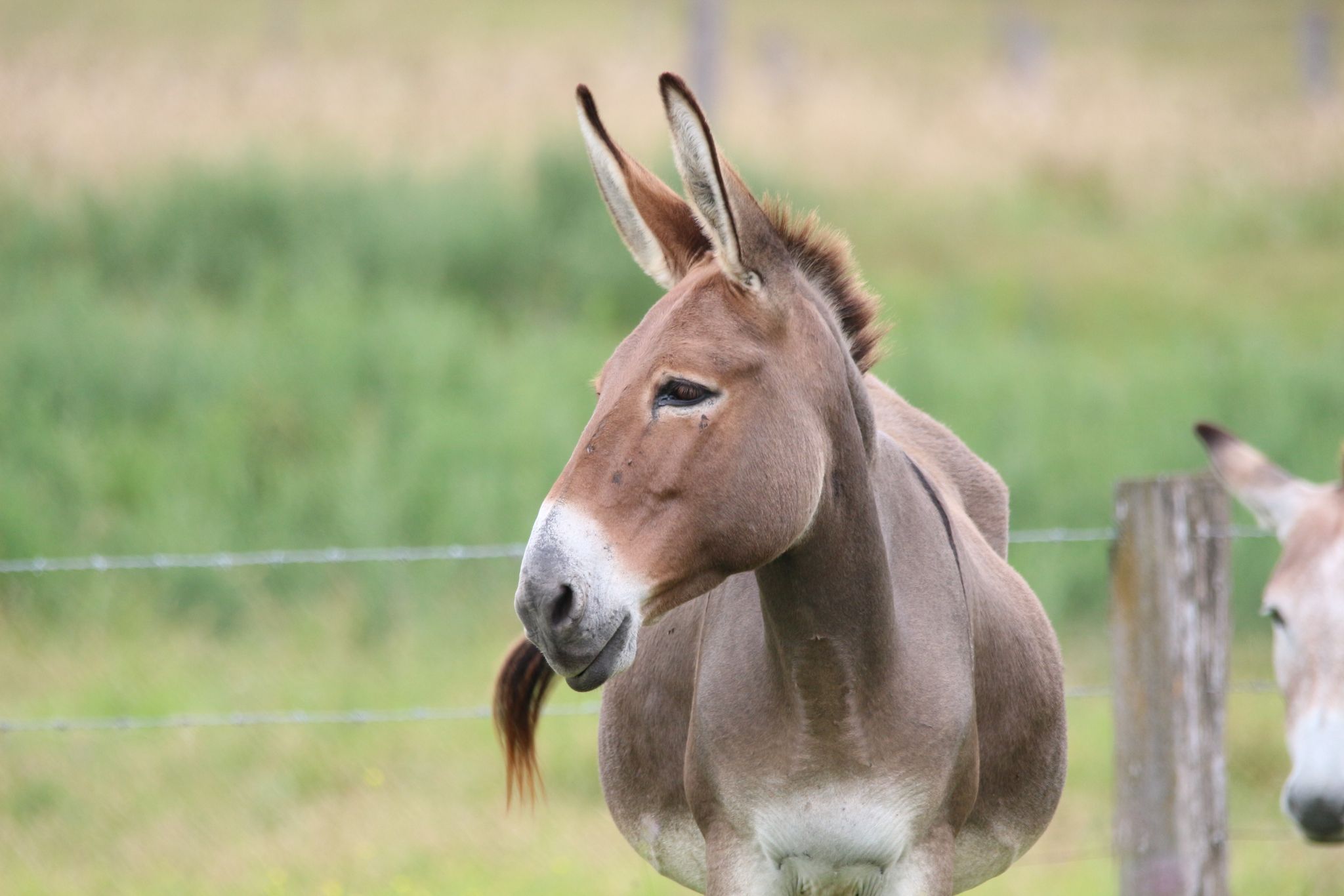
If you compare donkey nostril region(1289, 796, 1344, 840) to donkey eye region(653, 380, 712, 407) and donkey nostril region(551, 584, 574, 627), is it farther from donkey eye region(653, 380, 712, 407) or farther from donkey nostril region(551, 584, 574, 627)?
donkey nostril region(551, 584, 574, 627)

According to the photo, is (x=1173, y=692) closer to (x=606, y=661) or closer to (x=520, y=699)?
(x=520, y=699)

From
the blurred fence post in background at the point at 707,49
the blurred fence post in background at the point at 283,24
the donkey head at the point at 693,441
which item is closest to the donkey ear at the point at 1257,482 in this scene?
the donkey head at the point at 693,441

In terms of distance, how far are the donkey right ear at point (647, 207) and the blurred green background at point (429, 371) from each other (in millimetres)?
1112

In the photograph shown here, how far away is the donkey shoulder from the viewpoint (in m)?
3.17

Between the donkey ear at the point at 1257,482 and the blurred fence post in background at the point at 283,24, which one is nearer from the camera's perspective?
the donkey ear at the point at 1257,482

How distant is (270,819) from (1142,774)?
3370 millimetres

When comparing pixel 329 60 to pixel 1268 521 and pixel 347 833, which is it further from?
pixel 1268 521

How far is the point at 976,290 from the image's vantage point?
11.3 m

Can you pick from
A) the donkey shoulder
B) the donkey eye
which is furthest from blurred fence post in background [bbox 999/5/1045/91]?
the donkey eye

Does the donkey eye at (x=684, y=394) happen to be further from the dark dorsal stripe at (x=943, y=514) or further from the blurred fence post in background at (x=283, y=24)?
the blurred fence post in background at (x=283, y=24)

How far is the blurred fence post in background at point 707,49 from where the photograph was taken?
1248 centimetres

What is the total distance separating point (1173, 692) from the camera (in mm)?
4262

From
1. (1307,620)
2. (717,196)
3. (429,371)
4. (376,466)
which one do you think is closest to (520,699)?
(717,196)

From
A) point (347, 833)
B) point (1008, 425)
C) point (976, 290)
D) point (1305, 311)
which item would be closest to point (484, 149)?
point (976, 290)
